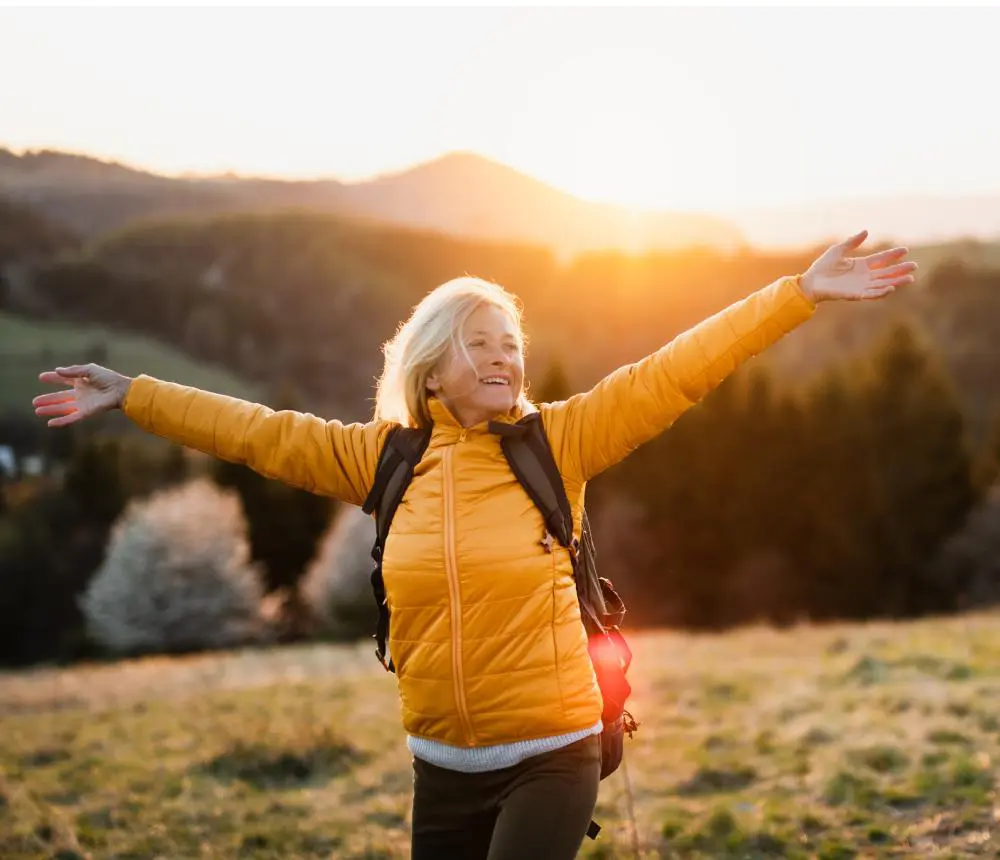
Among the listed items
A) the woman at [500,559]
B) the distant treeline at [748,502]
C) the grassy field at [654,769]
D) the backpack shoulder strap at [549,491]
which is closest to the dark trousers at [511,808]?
the woman at [500,559]

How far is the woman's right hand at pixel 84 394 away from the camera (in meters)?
4.09

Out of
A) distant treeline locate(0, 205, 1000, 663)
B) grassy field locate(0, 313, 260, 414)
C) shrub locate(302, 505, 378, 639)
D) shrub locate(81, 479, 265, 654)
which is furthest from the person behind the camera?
grassy field locate(0, 313, 260, 414)

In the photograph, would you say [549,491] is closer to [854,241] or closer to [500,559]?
[500,559]

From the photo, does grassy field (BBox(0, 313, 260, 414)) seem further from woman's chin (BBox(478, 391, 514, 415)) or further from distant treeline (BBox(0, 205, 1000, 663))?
woman's chin (BBox(478, 391, 514, 415))

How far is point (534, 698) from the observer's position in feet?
10.8

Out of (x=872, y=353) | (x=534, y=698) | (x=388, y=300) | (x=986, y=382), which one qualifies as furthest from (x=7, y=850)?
(x=388, y=300)

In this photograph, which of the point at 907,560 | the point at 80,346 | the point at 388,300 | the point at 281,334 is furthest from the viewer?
the point at 388,300

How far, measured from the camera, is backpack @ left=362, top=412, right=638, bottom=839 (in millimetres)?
3418

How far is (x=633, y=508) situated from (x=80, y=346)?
50.8 m

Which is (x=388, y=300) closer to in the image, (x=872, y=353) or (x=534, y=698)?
(x=872, y=353)

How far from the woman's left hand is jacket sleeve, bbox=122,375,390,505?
1549mm

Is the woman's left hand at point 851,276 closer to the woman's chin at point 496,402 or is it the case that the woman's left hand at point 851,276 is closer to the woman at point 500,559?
the woman at point 500,559

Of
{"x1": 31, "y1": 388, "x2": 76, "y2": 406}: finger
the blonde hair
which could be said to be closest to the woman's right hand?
{"x1": 31, "y1": 388, "x2": 76, "y2": 406}: finger

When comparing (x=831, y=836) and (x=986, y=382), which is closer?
(x=831, y=836)
